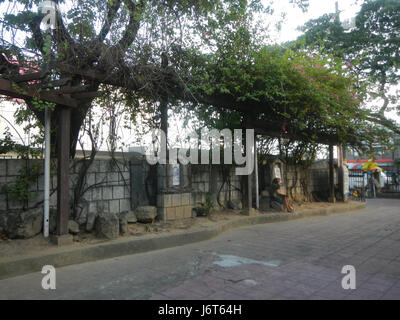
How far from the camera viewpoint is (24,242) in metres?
4.79

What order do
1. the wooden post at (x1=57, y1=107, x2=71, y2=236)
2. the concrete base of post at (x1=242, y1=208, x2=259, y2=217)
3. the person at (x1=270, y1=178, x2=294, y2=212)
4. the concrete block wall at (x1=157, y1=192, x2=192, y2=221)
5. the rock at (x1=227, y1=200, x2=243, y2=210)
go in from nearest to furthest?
the wooden post at (x1=57, y1=107, x2=71, y2=236), the concrete block wall at (x1=157, y1=192, x2=192, y2=221), the concrete base of post at (x1=242, y1=208, x2=259, y2=217), the rock at (x1=227, y1=200, x2=243, y2=210), the person at (x1=270, y1=178, x2=294, y2=212)

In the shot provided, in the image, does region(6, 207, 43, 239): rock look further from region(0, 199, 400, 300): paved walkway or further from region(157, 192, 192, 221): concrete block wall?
region(157, 192, 192, 221): concrete block wall

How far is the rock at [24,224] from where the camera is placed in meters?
4.84

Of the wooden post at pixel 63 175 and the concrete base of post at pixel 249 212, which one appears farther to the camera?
the concrete base of post at pixel 249 212

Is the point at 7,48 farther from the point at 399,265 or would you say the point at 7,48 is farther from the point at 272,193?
the point at 272,193

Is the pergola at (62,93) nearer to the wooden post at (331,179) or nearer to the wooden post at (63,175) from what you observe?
the wooden post at (63,175)

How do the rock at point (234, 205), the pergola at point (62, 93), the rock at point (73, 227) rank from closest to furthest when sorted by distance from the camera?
the pergola at point (62, 93) → the rock at point (73, 227) → the rock at point (234, 205)

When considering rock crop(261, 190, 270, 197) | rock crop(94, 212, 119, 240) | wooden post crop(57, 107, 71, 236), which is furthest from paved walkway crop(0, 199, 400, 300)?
rock crop(261, 190, 270, 197)

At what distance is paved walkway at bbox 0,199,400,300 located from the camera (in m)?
3.51

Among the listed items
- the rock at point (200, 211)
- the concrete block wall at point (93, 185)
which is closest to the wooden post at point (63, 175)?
the concrete block wall at point (93, 185)

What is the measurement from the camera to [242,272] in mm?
4258

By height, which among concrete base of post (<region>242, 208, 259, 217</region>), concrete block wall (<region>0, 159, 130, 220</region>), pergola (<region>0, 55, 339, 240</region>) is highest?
pergola (<region>0, 55, 339, 240</region>)

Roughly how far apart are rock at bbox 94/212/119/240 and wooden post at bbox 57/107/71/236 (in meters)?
0.57

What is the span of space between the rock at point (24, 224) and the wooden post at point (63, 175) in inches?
14.6
